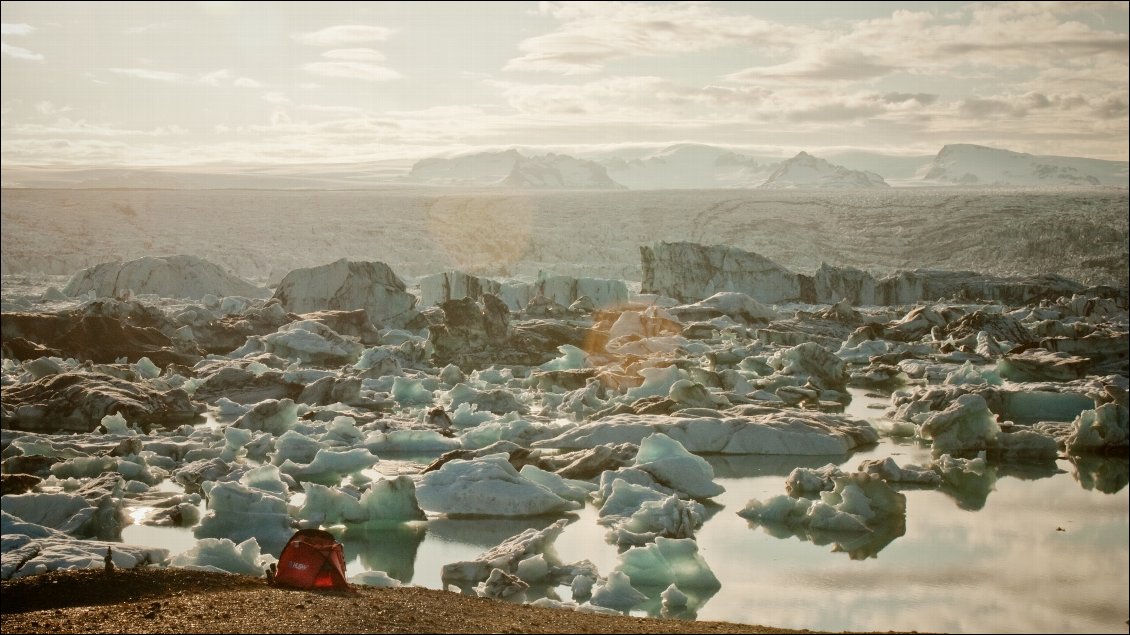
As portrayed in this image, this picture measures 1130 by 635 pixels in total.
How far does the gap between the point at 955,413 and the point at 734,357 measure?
278 inches

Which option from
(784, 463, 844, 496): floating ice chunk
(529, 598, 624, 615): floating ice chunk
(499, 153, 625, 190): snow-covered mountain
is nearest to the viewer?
(529, 598, 624, 615): floating ice chunk

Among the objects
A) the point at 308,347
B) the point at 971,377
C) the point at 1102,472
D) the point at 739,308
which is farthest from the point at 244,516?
the point at 739,308

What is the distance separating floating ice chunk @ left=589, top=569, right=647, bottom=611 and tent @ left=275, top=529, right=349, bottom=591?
170 centimetres

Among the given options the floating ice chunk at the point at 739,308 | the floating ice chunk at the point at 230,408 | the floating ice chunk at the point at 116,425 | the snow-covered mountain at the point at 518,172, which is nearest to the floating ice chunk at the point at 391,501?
the floating ice chunk at the point at 116,425

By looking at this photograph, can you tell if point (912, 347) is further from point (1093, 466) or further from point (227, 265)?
point (227, 265)

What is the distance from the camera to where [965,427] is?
39.4ft

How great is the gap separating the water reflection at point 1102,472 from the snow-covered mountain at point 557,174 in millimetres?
89154

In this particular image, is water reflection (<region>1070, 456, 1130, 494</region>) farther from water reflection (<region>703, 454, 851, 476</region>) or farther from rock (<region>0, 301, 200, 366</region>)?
rock (<region>0, 301, 200, 366</region>)

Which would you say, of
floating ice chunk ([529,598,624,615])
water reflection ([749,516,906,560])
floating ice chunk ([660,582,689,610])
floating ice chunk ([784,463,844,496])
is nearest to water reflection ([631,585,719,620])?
floating ice chunk ([660,582,689,610])

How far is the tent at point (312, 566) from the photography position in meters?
6.11

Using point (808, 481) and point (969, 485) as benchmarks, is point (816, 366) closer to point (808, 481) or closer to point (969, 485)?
point (969, 485)

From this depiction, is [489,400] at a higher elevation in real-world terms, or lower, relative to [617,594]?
lower

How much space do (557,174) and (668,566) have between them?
102 meters

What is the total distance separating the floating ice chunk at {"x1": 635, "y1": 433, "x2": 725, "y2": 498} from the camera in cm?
991
